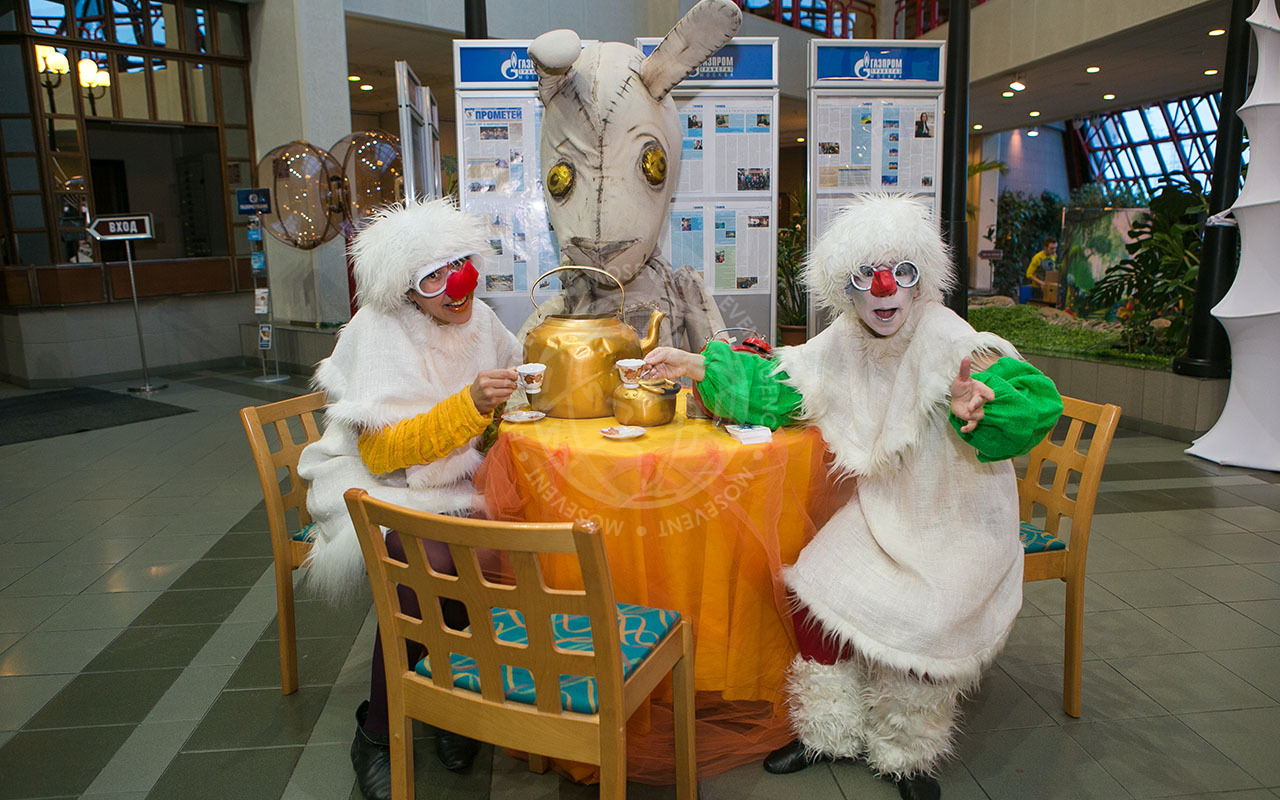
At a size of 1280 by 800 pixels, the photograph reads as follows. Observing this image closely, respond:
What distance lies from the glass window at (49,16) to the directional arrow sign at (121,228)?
2.14 m

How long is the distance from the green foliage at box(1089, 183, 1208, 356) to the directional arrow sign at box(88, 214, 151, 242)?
768 centimetres

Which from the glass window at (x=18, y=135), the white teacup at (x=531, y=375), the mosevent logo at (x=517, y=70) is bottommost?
the white teacup at (x=531, y=375)

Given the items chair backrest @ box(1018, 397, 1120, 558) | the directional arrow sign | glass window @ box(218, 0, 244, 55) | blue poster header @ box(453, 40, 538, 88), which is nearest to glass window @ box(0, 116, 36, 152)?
the directional arrow sign

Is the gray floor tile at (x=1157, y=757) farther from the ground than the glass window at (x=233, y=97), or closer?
closer

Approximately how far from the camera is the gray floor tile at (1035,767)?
1858 mm

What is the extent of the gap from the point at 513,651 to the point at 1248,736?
190 centimetres

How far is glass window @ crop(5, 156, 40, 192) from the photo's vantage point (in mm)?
7500

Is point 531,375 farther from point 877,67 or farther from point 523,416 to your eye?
point 877,67

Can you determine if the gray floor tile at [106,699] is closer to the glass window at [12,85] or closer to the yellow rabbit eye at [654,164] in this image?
the yellow rabbit eye at [654,164]

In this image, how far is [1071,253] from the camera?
264 inches

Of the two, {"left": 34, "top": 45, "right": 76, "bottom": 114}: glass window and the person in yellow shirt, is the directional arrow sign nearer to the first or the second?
{"left": 34, "top": 45, "right": 76, "bottom": 114}: glass window

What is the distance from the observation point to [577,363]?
2.10 m

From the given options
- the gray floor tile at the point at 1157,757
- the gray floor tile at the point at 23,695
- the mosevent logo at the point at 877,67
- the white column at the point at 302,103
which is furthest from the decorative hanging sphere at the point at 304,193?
the gray floor tile at the point at 1157,757

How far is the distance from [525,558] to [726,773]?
100cm
